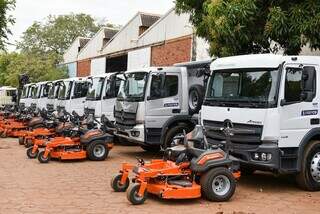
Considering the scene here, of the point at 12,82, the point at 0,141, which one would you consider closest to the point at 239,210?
the point at 0,141

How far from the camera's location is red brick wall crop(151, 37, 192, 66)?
23.8 metres

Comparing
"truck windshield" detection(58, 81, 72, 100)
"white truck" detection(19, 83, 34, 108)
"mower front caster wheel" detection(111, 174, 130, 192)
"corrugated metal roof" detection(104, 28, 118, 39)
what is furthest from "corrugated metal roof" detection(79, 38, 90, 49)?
"mower front caster wheel" detection(111, 174, 130, 192)

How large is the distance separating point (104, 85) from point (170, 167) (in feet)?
30.6

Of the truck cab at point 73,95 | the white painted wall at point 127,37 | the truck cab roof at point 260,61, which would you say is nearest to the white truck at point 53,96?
the truck cab at point 73,95

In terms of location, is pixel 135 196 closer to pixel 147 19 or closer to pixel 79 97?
pixel 79 97

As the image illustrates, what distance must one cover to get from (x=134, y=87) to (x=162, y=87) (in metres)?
0.89

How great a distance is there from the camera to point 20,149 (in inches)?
616

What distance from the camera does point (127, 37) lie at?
3192 cm

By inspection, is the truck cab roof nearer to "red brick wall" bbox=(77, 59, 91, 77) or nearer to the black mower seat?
the black mower seat

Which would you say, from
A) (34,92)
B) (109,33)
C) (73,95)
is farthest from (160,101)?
(109,33)

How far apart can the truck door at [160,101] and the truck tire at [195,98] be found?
0.29 meters

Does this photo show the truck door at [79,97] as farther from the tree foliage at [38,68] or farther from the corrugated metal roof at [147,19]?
the tree foliage at [38,68]

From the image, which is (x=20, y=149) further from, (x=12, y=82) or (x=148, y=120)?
(x=12, y=82)

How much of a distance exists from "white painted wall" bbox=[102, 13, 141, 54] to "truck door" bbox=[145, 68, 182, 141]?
17.2 metres
